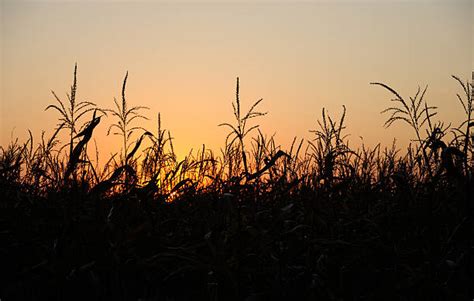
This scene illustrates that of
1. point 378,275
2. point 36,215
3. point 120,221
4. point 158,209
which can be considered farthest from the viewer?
point 158,209

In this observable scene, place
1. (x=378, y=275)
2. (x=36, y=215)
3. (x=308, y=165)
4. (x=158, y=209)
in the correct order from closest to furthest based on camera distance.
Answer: (x=378, y=275)
(x=36, y=215)
(x=158, y=209)
(x=308, y=165)

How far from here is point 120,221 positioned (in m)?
4.01

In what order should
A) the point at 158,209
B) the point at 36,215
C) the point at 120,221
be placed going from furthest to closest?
the point at 158,209 < the point at 36,215 < the point at 120,221

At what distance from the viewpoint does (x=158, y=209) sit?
501cm

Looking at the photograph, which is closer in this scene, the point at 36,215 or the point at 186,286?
the point at 186,286

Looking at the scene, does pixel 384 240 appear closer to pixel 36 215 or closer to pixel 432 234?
pixel 432 234

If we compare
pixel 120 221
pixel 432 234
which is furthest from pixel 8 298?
pixel 432 234

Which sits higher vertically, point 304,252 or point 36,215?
point 36,215

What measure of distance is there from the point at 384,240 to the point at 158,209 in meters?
2.28

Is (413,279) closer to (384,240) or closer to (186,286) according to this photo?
(384,240)

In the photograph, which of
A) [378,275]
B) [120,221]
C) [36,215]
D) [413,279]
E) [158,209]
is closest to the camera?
[413,279]

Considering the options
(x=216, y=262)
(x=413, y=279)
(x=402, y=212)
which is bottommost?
(x=413, y=279)

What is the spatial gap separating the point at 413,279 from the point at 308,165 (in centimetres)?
345

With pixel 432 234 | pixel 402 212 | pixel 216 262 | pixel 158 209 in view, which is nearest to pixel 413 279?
pixel 432 234
